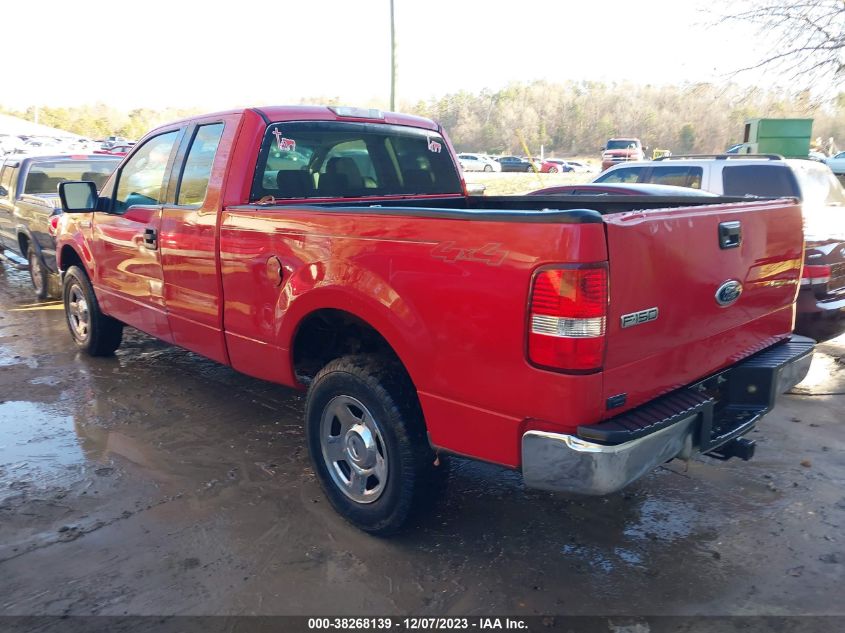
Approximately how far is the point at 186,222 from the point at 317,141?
3.11 ft

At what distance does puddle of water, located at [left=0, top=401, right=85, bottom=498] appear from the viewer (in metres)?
4.00

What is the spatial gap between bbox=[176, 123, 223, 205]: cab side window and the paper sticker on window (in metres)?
0.37

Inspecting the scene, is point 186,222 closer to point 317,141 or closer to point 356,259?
point 317,141

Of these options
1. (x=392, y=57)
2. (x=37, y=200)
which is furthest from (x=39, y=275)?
(x=392, y=57)

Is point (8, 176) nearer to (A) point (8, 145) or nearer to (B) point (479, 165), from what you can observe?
(A) point (8, 145)

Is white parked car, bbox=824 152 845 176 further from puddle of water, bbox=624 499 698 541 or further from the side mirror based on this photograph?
the side mirror

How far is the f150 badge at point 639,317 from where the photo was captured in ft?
8.24

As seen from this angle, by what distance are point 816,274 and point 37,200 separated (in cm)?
849

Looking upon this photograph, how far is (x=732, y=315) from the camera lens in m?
3.10

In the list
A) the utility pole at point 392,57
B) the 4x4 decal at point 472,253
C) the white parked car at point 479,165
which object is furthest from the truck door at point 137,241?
the white parked car at point 479,165

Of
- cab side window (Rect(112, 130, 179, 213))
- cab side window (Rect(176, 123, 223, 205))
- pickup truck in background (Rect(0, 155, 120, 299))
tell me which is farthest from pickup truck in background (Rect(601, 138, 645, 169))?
cab side window (Rect(176, 123, 223, 205))

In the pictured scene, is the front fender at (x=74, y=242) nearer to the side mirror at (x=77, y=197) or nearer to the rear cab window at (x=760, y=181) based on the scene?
the side mirror at (x=77, y=197)

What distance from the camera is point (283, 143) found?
162 inches

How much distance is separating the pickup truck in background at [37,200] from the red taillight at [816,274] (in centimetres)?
804
